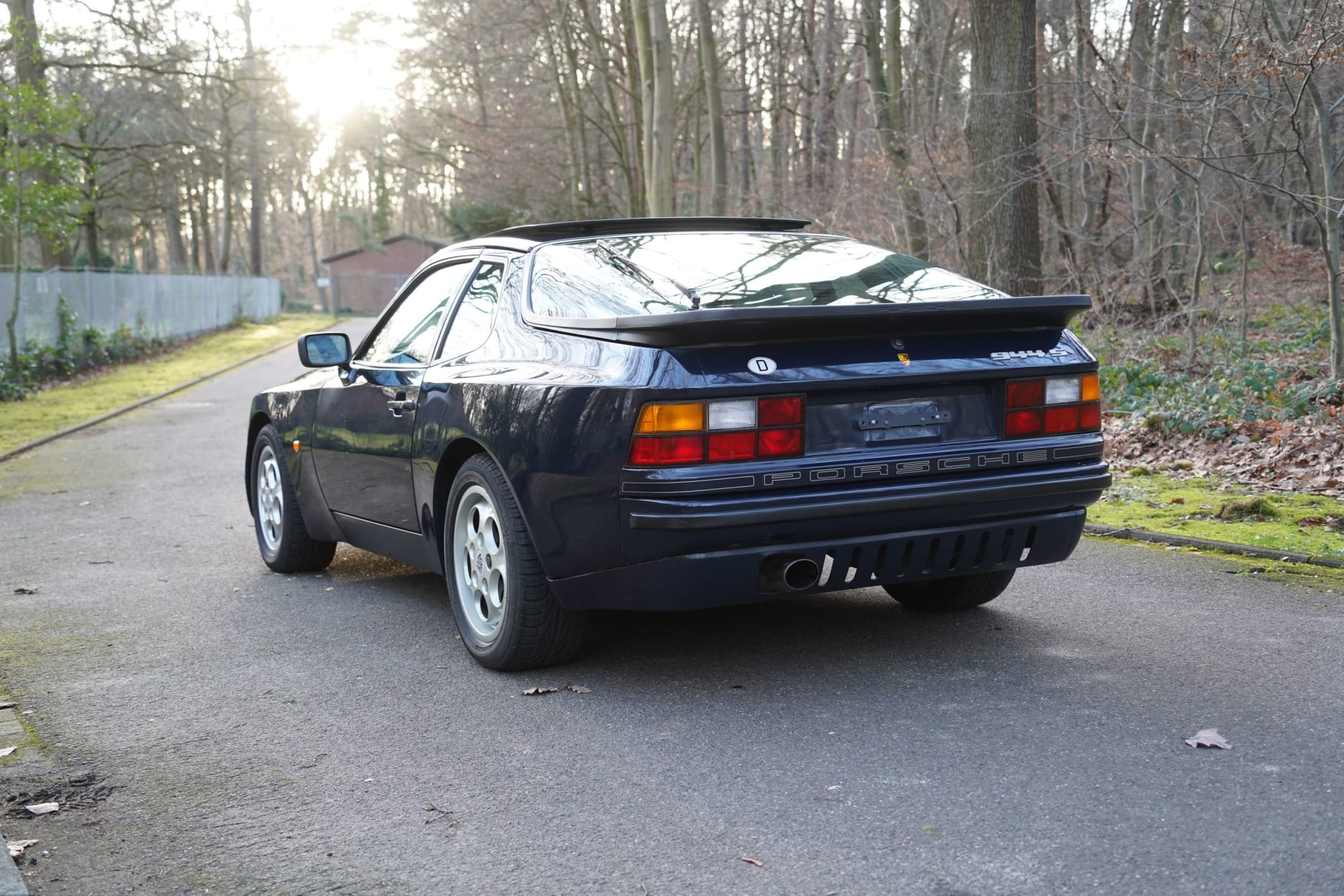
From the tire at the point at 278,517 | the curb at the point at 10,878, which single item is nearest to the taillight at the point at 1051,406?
the curb at the point at 10,878

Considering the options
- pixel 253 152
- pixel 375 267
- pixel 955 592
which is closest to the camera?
pixel 955 592

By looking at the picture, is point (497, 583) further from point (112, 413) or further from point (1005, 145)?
point (112, 413)

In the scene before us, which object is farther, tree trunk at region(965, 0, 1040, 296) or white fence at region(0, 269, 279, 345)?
white fence at region(0, 269, 279, 345)

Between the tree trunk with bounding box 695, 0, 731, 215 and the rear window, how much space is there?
17.4 metres

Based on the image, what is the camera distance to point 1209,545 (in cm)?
703

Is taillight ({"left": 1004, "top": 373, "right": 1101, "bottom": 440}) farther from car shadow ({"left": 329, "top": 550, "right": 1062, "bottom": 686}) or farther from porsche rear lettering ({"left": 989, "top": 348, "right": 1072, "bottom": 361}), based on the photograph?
car shadow ({"left": 329, "top": 550, "right": 1062, "bottom": 686})

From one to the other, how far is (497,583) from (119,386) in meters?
20.1

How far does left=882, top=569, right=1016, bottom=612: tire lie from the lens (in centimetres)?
560

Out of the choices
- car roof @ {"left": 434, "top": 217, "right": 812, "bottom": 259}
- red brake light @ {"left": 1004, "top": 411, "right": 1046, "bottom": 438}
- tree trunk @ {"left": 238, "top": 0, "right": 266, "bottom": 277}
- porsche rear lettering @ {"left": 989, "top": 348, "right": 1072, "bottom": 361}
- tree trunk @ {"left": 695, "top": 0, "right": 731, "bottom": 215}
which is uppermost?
tree trunk @ {"left": 238, "top": 0, "right": 266, "bottom": 277}

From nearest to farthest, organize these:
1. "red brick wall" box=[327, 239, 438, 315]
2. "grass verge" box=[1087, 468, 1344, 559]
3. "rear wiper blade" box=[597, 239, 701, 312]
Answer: "rear wiper blade" box=[597, 239, 701, 312] < "grass verge" box=[1087, 468, 1344, 559] < "red brick wall" box=[327, 239, 438, 315]

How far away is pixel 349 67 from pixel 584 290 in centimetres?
2915

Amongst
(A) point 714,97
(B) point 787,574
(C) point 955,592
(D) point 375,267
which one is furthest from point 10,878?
(D) point 375,267

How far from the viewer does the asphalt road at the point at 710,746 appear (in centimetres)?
321

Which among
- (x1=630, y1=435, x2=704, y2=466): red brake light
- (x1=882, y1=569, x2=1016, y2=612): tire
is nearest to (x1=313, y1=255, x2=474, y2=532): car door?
(x1=630, y1=435, x2=704, y2=466): red brake light
